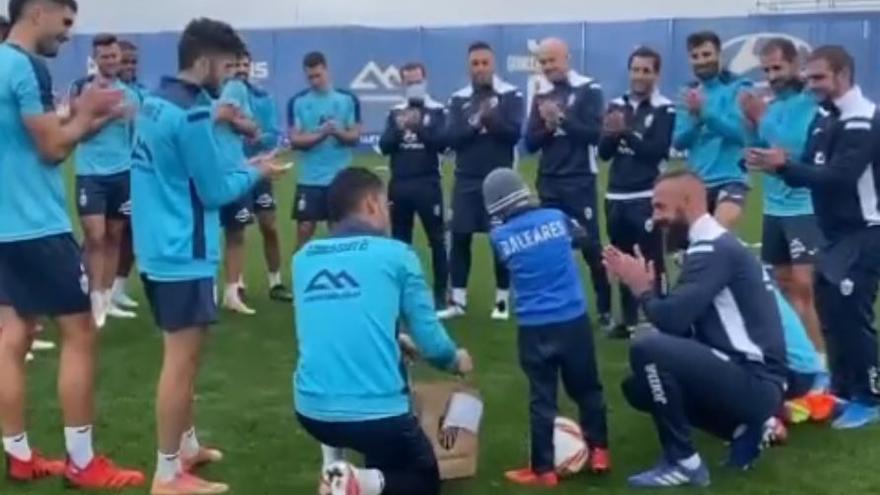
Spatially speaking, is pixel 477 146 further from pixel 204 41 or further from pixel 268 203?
pixel 204 41

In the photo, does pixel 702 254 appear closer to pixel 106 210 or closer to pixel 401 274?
pixel 401 274

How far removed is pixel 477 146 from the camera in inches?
458

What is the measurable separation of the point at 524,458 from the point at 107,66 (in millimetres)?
5063

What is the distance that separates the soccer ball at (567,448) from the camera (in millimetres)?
7027

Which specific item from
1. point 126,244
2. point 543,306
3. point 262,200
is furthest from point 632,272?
point 262,200

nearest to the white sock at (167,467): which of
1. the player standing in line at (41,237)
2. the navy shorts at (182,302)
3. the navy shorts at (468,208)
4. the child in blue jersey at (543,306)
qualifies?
the player standing in line at (41,237)

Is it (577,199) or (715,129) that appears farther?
(577,199)

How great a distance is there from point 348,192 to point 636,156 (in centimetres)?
495

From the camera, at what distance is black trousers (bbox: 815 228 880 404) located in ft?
26.5

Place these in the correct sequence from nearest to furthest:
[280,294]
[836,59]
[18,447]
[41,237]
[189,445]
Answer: [41,237] → [18,447] → [189,445] → [836,59] → [280,294]

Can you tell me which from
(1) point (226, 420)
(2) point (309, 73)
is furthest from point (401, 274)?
(2) point (309, 73)

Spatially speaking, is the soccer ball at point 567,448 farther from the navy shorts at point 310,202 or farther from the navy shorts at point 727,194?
the navy shorts at point 310,202

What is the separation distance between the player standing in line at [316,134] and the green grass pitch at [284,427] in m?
1.57

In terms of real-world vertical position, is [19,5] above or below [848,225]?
above
